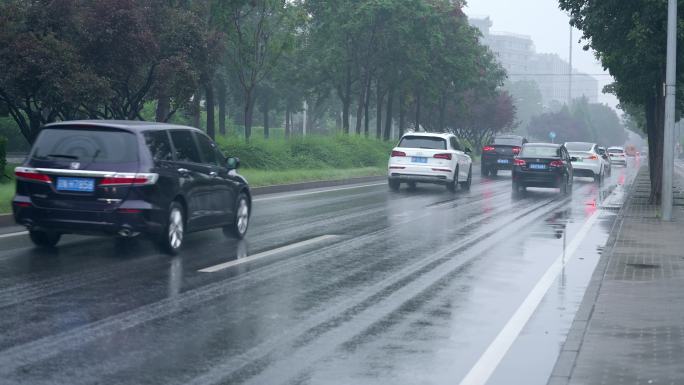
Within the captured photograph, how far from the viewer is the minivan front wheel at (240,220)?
14516mm

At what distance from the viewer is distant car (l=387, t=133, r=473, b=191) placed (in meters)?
29.0

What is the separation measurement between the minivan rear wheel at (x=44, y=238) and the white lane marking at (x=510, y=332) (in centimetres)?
631

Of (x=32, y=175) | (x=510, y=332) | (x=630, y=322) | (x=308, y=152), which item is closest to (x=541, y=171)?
(x=308, y=152)

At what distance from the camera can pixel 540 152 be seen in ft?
101

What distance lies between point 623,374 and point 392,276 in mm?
4909

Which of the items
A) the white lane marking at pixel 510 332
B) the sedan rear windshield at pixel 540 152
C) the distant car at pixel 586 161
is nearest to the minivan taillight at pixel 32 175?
the white lane marking at pixel 510 332

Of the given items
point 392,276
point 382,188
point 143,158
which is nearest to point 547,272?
point 392,276

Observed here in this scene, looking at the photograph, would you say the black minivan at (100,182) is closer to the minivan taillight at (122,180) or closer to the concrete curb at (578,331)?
the minivan taillight at (122,180)

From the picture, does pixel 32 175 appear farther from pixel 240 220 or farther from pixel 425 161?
pixel 425 161

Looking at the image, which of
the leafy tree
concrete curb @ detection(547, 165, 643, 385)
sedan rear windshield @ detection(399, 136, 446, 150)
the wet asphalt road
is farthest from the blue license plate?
sedan rear windshield @ detection(399, 136, 446, 150)

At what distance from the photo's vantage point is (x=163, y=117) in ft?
110

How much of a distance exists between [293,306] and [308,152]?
3214 cm

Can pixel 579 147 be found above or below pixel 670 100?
below

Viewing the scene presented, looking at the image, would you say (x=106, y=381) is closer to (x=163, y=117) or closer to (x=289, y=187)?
(x=289, y=187)
